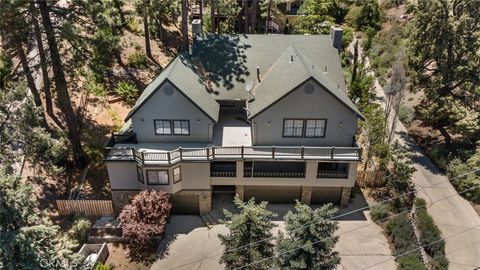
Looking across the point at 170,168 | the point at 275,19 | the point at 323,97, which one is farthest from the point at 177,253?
Answer: the point at 275,19

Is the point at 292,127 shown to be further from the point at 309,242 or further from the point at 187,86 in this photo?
the point at 309,242

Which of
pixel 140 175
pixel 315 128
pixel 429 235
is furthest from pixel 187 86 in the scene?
pixel 429 235

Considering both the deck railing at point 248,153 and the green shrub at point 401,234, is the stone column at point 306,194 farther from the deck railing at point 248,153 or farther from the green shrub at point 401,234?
the green shrub at point 401,234

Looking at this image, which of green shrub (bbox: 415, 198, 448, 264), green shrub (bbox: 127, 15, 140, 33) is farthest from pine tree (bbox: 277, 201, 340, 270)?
green shrub (bbox: 127, 15, 140, 33)

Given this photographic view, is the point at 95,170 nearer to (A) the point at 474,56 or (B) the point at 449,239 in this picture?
(B) the point at 449,239

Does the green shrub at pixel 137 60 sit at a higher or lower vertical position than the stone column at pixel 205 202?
higher

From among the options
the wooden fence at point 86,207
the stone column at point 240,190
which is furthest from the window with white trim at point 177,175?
the wooden fence at point 86,207

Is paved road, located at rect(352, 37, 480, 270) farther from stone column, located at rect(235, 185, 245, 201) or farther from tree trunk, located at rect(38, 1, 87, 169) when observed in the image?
tree trunk, located at rect(38, 1, 87, 169)
